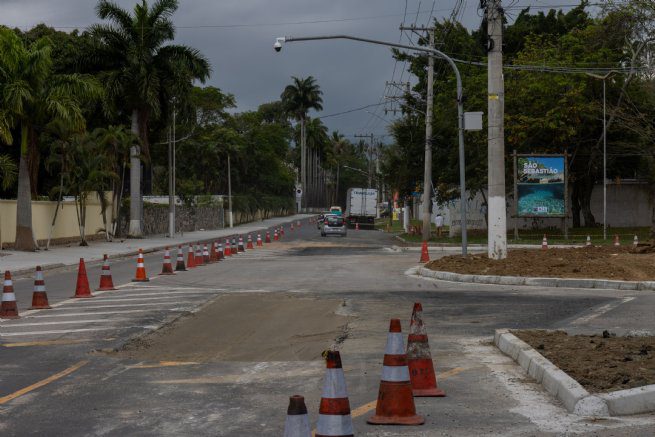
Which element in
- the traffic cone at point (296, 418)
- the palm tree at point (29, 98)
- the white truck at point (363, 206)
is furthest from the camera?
the white truck at point (363, 206)

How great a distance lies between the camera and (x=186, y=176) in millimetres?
96062

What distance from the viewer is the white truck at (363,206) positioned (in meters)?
82.4

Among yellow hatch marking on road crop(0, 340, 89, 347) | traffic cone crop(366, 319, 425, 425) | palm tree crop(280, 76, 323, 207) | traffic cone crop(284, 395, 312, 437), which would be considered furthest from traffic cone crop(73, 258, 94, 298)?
palm tree crop(280, 76, 323, 207)

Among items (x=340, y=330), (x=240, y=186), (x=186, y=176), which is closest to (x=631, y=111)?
(x=340, y=330)

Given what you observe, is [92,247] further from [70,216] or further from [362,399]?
[362,399]

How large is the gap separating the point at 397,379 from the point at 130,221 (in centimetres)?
4872

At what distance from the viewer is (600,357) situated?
923 cm

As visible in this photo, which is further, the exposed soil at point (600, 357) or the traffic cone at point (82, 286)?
the traffic cone at point (82, 286)

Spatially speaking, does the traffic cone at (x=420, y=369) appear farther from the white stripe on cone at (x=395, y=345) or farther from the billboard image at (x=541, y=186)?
the billboard image at (x=541, y=186)

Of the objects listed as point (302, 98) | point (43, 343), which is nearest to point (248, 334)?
point (43, 343)

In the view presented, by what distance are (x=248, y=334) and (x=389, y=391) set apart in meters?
5.80

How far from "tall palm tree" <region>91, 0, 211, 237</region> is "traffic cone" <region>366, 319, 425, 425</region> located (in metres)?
44.7

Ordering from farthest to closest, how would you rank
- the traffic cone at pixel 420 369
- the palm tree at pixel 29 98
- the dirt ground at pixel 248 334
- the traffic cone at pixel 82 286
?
the palm tree at pixel 29 98, the traffic cone at pixel 82 286, the dirt ground at pixel 248 334, the traffic cone at pixel 420 369

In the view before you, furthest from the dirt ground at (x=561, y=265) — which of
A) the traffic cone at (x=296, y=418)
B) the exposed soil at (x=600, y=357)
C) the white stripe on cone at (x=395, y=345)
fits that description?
the traffic cone at (x=296, y=418)
